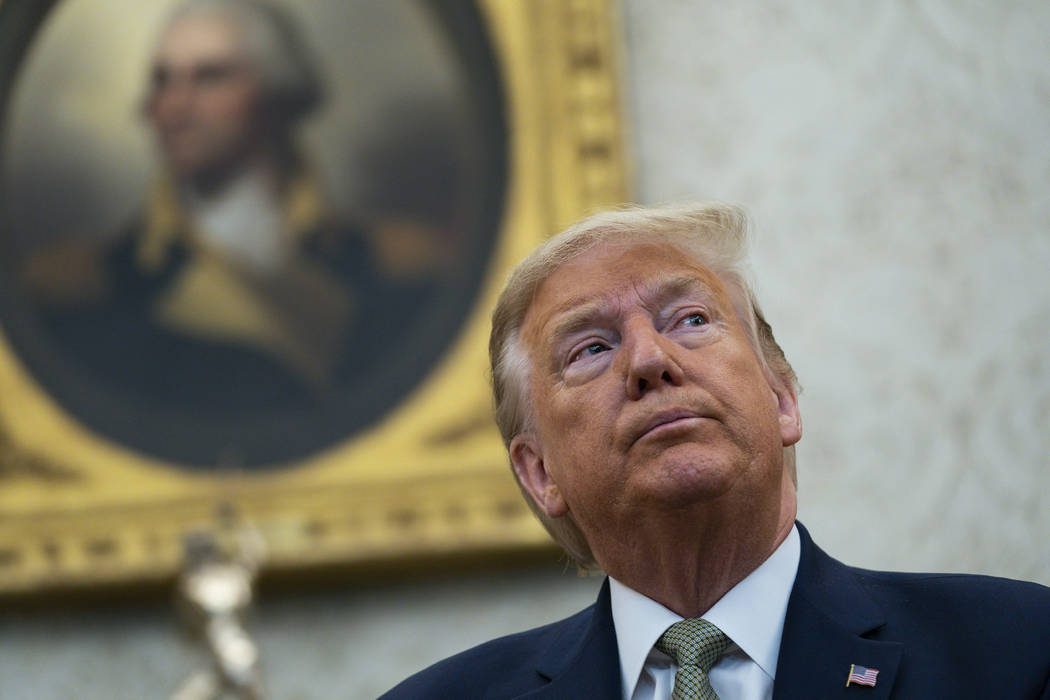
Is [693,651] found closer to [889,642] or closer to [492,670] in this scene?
[889,642]

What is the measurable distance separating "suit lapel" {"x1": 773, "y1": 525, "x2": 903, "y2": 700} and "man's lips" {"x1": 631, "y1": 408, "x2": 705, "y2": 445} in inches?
10.9

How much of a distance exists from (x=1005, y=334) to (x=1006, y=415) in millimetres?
203

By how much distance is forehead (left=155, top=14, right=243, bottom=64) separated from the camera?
3914 millimetres

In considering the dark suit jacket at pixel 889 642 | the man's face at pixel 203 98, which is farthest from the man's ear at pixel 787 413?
the man's face at pixel 203 98

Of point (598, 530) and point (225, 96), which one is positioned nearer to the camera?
point (598, 530)

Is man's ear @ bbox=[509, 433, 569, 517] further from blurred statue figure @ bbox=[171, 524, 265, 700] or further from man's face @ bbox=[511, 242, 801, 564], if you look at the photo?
blurred statue figure @ bbox=[171, 524, 265, 700]

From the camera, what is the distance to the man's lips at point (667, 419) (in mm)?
2033

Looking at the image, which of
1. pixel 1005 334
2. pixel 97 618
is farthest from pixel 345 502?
pixel 1005 334

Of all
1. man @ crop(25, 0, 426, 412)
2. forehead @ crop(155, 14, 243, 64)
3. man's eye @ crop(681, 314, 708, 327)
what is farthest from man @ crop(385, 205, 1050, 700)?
forehead @ crop(155, 14, 243, 64)

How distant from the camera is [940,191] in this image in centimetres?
379

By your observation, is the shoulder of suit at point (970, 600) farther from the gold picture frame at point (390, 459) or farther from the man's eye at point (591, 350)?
the gold picture frame at point (390, 459)

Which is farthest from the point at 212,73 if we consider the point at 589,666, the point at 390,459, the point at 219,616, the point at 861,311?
the point at 589,666

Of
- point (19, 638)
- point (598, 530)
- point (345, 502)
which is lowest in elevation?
point (19, 638)

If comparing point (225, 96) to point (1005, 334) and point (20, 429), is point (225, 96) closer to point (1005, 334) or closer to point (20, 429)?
point (20, 429)
